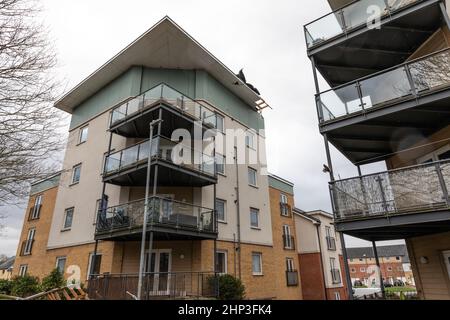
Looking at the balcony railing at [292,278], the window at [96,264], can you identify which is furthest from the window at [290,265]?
the window at [96,264]

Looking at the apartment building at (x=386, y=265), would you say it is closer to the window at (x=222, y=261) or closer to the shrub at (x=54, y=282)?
the window at (x=222, y=261)

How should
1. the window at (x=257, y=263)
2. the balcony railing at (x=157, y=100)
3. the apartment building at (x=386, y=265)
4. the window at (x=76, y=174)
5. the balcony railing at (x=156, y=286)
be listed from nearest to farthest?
the balcony railing at (x=156, y=286)
the balcony railing at (x=157, y=100)
the window at (x=257, y=263)
the window at (x=76, y=174)
the apartment building at (x=386, y=265)

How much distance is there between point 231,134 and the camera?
2020cm

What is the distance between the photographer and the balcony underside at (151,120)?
14772 mm

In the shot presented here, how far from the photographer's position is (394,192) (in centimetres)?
768

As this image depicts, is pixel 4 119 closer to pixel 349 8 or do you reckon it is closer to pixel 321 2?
pixel 349 8

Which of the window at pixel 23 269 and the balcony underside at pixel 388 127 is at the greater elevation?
the balcony underside at pixel 388 127

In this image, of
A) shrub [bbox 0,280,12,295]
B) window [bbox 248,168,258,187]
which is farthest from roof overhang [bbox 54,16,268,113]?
shrub [bbox 0,280,12,295]

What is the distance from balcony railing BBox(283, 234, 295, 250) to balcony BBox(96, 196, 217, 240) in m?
9.86

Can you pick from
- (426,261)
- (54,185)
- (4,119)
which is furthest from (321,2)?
(54,185)

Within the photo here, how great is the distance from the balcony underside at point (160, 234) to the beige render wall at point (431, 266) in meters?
8.24

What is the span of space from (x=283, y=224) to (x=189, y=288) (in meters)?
11.3

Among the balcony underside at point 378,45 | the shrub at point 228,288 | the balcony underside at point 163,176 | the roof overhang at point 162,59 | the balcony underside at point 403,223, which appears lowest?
the shrub at point 228,288

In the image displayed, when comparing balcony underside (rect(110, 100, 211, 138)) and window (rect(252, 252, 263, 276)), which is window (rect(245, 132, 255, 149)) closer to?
balcony underside (rect(110, 100, 211, 138))
